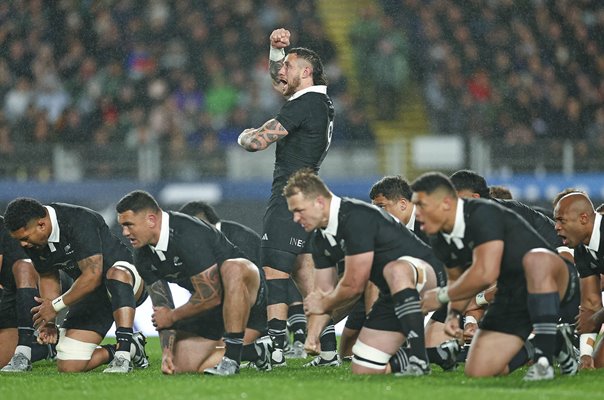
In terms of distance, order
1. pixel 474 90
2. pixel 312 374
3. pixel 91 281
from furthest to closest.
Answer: pixel 474 90 → pixel 91 281 → pixel 312 374

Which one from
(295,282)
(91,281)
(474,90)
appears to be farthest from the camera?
(474,90)

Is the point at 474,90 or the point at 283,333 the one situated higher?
the point at 474,90

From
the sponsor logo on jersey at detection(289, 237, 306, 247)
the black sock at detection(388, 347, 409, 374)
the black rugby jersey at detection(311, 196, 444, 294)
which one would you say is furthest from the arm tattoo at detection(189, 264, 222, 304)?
the black sock at detection(388, 347, 409, 374)

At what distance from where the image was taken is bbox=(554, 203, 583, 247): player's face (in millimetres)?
8070

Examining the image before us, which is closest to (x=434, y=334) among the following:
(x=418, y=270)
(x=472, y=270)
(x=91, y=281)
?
(x=418, y=270)

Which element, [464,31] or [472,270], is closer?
[472,270]

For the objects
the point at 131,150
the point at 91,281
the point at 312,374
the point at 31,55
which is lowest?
the point at 312,374

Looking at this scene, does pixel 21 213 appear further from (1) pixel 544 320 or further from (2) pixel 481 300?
(1) pixel 544 320

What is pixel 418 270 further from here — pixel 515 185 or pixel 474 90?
pixel 474 90

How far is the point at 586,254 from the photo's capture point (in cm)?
830

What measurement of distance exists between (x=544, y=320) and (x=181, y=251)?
248 cm

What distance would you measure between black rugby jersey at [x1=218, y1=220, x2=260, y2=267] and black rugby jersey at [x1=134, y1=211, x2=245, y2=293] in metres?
1.93

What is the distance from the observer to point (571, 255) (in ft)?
27.9

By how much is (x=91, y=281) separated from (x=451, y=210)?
9.20ft
